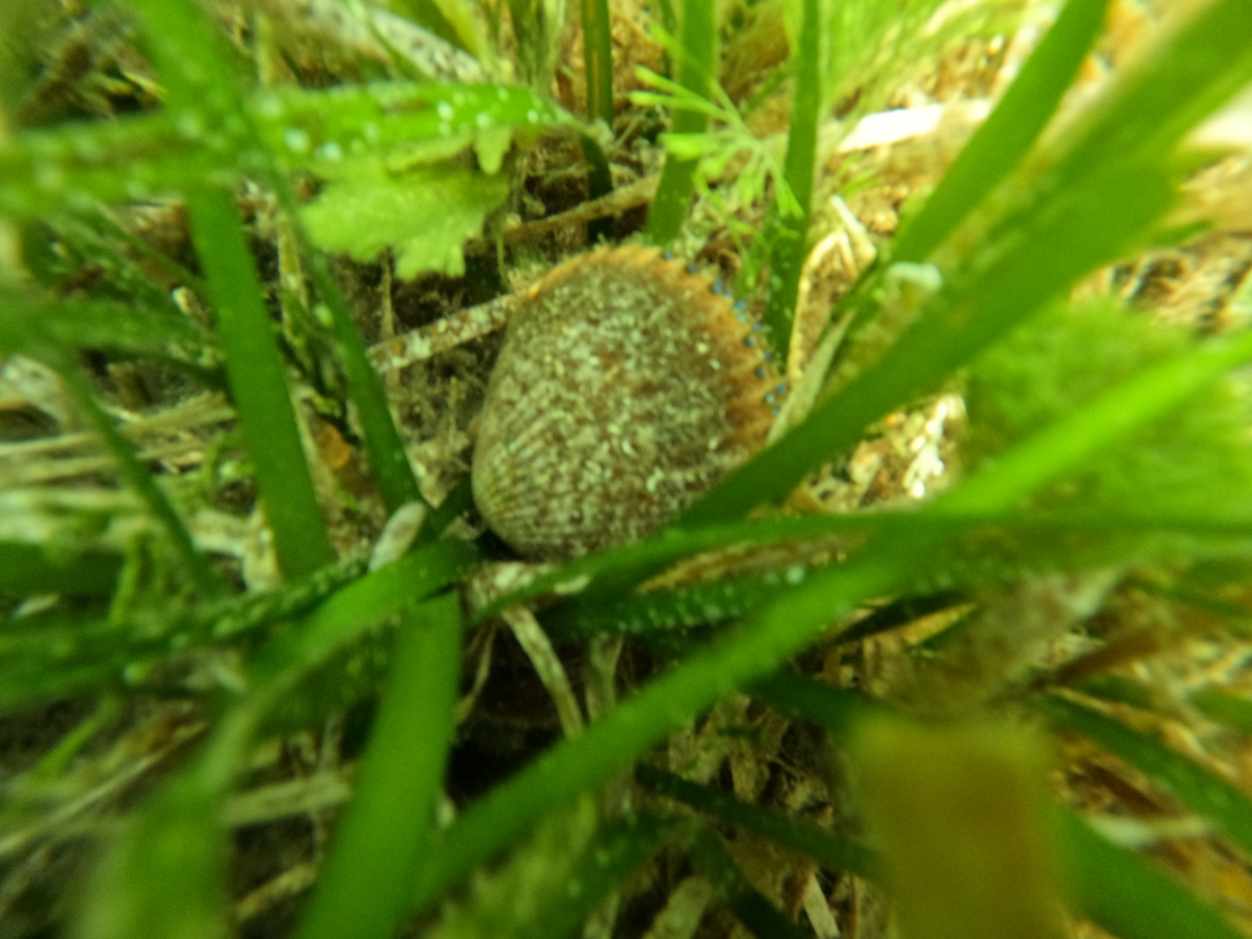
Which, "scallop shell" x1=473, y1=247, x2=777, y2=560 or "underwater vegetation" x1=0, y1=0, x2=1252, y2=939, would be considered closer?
"underwater vegetation" x1=0, y1=0, x2=1252, y2=939

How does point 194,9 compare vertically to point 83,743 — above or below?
above

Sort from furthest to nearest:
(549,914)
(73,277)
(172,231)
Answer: (172,231) < (73,277) < (549,914)

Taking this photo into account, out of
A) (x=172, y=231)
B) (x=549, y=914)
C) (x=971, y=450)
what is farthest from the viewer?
(x=172, y=231)

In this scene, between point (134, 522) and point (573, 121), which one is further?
point (573, 121)

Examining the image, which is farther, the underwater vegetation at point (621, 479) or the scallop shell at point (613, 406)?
the scallop shell at point (613, 406)

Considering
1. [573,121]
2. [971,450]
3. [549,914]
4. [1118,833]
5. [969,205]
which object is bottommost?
[1118,833]

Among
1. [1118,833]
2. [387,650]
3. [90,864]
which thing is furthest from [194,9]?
[1118,833]

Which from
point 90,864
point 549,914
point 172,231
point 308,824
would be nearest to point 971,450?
point 549,914

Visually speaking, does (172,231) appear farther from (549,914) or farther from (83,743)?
(549,914)
